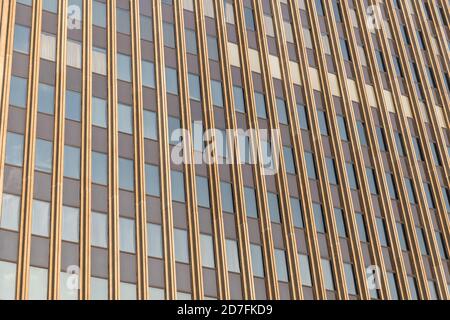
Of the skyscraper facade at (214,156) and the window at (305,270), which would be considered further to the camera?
the window at (305,270)

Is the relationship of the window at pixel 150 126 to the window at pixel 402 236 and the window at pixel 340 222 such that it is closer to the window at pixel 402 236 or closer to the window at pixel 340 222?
Result: the window at pixel 340 222

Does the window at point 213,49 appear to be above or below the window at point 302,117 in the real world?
above

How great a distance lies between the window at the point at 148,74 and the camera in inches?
1655

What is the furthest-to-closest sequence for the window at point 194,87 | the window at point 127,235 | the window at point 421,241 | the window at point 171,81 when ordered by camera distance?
the window at point 421,241 → the window at point 194,87 → the window at point 171,81 → the window at point 127,235

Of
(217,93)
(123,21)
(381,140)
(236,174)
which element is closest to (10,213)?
(236,174)

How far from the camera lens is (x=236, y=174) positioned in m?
41.1

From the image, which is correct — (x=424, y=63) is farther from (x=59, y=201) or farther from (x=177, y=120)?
(x=59, y=201)

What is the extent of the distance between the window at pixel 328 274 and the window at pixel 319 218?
1.84m

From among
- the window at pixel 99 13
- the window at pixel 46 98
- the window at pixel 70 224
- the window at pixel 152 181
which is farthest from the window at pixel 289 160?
the window at pixel 46 98

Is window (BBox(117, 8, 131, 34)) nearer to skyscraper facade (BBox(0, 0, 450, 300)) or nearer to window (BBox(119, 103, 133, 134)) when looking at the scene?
skyscraper facade (BBox(0, 0, 450, 300))

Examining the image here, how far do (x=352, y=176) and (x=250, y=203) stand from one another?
7.94 metres

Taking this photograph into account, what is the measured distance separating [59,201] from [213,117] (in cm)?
1076

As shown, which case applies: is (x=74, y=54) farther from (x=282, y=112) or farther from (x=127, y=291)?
(x=127, y=291)

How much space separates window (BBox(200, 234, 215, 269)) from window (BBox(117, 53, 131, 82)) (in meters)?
9.60
